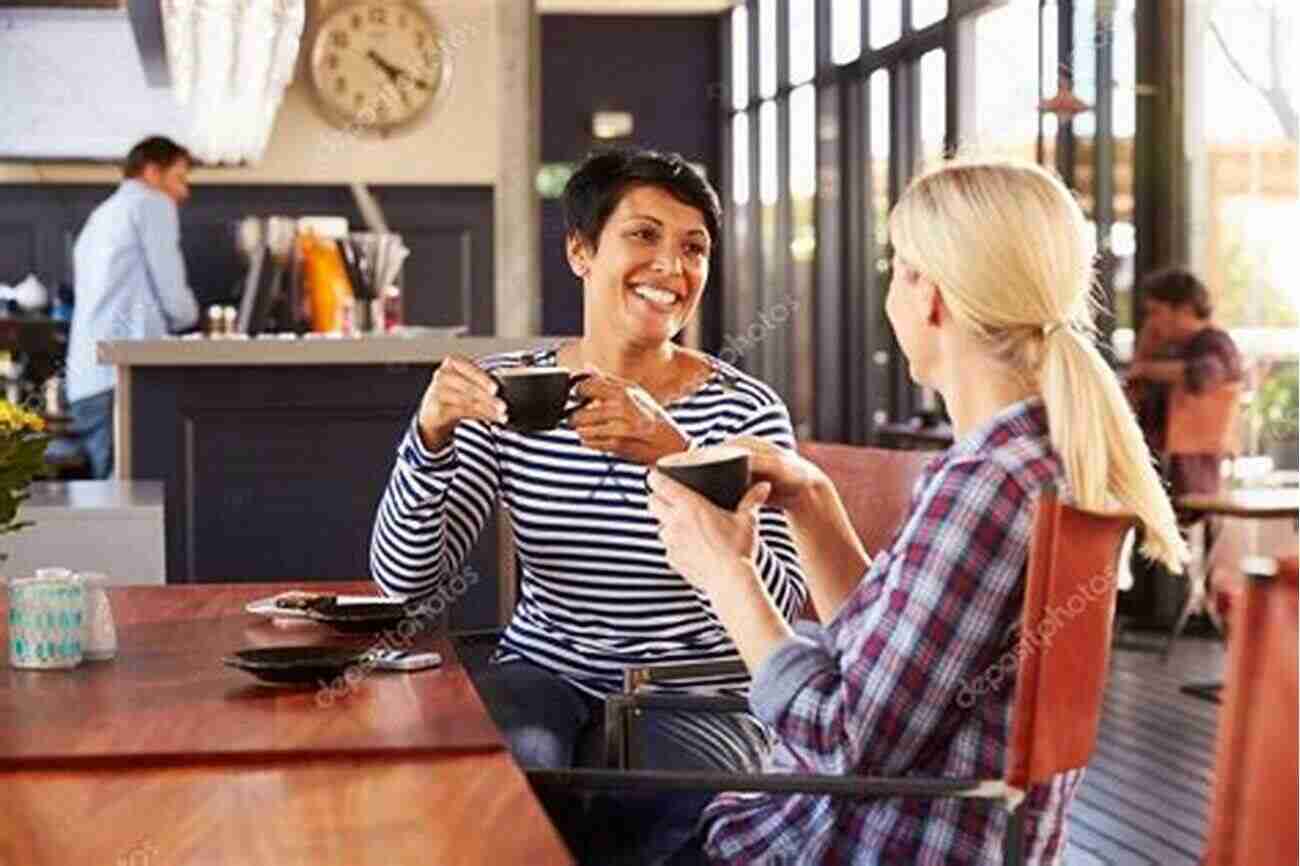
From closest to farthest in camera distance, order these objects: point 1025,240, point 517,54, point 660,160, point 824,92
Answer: point 1025,240 < point 660,160 < point 517,54 < point 824,92

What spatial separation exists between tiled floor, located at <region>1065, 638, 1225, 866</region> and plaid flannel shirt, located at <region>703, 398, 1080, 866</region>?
2.77 m

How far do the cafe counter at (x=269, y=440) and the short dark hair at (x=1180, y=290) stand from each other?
3733mm

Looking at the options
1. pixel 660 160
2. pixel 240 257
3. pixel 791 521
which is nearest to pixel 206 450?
pixel 660 160

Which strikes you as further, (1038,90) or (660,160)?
(1038,90)

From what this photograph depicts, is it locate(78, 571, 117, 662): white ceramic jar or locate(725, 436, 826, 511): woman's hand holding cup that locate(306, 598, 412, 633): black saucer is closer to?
locate(78, 571, 117, 662): white ceramic jar

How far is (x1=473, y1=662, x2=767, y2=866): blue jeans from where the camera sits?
8.87ft

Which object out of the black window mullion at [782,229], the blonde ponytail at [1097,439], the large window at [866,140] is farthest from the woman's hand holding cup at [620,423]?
Result: the black window mullion at [782,229]

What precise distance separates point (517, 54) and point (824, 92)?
5971 millimetres

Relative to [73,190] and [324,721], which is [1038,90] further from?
[324,721]

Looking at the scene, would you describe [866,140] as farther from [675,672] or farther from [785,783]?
[785,783]

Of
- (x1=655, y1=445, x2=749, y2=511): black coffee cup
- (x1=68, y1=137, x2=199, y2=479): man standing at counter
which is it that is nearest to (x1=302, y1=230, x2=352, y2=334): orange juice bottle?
(x1=68, y1=137, x2=199, y2=479): man standing at counter

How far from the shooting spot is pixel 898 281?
2230 mm

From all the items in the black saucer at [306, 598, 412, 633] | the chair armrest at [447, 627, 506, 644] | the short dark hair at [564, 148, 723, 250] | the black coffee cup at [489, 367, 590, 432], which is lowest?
the chair armrest at [447, 627, 506, 644]

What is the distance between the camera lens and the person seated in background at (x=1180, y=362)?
8.53m
